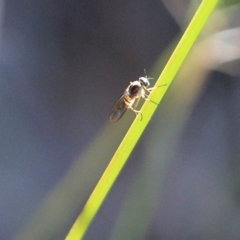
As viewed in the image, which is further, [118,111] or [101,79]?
[101,79]

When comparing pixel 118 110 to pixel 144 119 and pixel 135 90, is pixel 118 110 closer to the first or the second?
pixel 135 90

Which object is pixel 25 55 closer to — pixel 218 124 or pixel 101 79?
pixel 101 79

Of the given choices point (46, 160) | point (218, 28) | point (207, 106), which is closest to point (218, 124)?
point (207, 106)

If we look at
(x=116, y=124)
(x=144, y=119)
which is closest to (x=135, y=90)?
(x=116, y=124)

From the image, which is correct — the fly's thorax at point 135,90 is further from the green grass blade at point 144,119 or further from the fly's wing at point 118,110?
the green grass blade at point 144,119

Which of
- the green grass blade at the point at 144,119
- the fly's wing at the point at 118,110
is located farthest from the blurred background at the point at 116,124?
the green grass blade at the point at 144,119

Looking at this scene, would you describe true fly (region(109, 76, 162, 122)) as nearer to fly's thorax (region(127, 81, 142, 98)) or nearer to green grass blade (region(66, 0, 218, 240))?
fly's thorax (region(127, 81, 142, 98))
